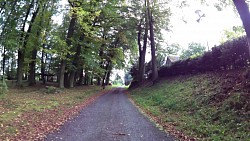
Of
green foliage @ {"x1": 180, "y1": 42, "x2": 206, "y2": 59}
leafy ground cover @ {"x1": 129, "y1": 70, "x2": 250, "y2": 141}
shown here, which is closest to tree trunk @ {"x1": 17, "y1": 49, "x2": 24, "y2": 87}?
leafy ground cover @ {"x1": 129, "y1": 70, "x2": 250, "y2": 141}

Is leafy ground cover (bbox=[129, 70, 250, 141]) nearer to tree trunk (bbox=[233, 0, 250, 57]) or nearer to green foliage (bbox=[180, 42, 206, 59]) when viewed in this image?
tree trunk (bbox=[233, 0, 250, 57])

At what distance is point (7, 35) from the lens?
1952cm

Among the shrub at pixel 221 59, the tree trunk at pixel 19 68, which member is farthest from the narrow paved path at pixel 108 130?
the tree trunk at pixel 19 68

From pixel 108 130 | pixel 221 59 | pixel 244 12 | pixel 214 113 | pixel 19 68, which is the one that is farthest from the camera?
pixel 19 68

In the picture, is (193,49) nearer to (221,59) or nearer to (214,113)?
(221,59)

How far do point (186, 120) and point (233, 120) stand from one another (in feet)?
6.89

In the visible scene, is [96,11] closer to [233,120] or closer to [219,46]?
[219,46]

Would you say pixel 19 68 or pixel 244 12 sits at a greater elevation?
pixel 244 12

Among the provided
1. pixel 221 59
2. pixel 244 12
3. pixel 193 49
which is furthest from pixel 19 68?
pixel 193 49

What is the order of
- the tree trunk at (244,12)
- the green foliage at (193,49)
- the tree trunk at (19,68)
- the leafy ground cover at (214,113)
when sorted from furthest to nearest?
the green foliage at (193,49) < the tree trunk at (19,68) < the tree trunk at (244,12) < the leafy ground cover at (214,113)

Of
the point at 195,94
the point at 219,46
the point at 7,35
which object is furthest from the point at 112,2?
the point at 195,94

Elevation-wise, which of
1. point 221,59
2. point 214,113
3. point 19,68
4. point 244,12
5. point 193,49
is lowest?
point 214,113

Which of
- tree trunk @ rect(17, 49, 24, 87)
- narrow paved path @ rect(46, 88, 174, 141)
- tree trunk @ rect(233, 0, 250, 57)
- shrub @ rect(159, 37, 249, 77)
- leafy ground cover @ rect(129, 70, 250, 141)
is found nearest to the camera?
narrow paved path @ rect(46, 88, 174, 141)

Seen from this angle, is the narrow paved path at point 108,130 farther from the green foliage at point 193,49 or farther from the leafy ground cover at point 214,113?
the green foliage at point 193,49
